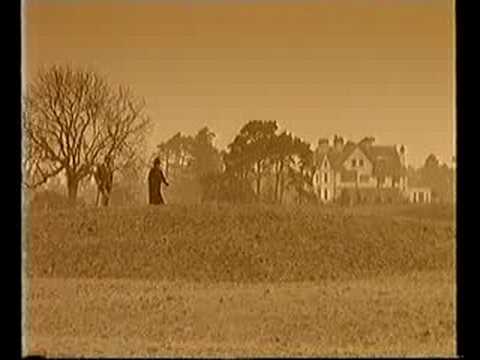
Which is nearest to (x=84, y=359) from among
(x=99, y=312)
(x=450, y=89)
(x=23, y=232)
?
(x=23, y=232)

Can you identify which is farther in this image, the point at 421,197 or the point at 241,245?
the point at 241,245

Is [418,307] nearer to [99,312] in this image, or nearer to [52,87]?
[99,312]

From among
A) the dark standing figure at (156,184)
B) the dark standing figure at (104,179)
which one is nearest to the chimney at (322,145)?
the dark standing figure at (156,184)

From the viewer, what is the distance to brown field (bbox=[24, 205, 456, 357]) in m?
1.66

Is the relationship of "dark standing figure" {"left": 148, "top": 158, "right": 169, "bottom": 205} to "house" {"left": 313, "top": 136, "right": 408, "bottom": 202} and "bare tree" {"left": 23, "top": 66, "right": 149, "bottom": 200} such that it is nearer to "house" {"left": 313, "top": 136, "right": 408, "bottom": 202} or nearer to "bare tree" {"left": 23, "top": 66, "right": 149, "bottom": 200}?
"bare tree" {"left": 23, "top": 66, "right": 149, "bottom": 200}

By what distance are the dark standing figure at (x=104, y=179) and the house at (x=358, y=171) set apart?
0.50m

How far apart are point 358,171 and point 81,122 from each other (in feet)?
2.30

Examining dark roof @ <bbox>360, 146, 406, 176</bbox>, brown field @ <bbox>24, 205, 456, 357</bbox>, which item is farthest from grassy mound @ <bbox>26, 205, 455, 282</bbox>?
dark roof @ <bbox>360, 146, 406, 176</bbox>

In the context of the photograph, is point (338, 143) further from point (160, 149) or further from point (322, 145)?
point (160, 149)

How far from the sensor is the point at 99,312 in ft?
5.66

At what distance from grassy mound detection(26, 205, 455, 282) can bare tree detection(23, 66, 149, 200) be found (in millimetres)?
129

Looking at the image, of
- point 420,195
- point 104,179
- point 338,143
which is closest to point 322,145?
point 338,143

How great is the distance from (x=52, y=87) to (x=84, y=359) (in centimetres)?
91

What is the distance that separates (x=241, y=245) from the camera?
1.88 m
